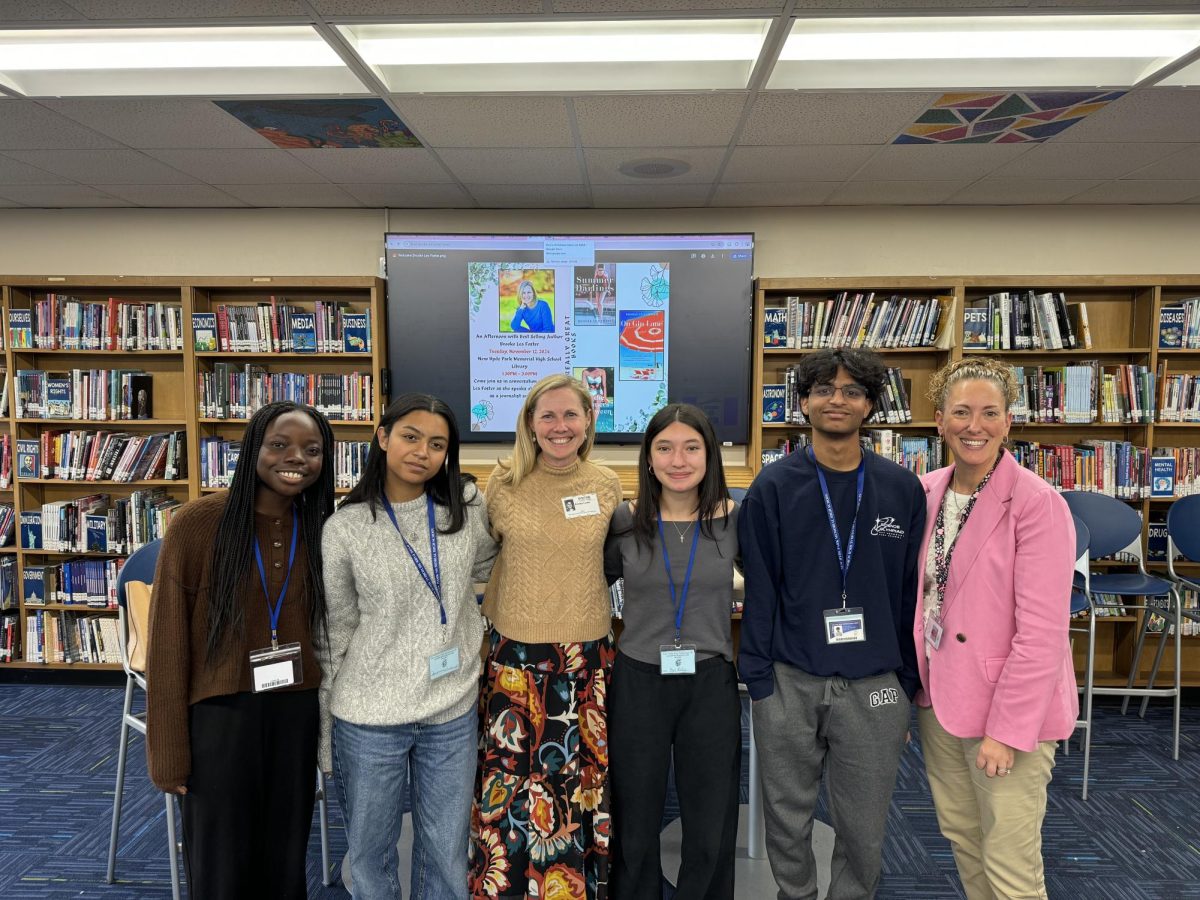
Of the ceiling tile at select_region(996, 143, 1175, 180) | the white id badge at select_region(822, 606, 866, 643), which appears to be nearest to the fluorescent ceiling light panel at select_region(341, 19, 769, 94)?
the ceiling tile at select_region(996, 143, 1175, 180)

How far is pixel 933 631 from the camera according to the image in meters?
1.68

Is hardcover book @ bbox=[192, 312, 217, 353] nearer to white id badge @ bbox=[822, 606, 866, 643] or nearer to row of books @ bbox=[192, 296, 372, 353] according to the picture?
row of books @ bbox=[192, 296, 372, 353]

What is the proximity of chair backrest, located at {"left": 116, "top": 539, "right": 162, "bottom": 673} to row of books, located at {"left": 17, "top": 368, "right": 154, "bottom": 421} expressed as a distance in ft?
5.68

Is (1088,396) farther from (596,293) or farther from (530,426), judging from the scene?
(530,426)

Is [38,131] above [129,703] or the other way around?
above

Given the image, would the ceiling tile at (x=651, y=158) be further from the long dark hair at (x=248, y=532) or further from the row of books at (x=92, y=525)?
the row of books at (x=92, y=525)

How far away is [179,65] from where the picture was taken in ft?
7.48

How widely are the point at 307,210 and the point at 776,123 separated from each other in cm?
290

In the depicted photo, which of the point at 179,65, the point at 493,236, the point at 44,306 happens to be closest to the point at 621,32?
the point at 179,65

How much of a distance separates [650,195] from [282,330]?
7.46 feet

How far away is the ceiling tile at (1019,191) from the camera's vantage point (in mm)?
3434

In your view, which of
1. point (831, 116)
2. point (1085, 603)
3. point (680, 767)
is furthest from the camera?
point (1085, 603)

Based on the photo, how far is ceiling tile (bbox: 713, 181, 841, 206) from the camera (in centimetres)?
349

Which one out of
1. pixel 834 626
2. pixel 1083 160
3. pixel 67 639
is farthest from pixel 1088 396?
pixel 67 639
